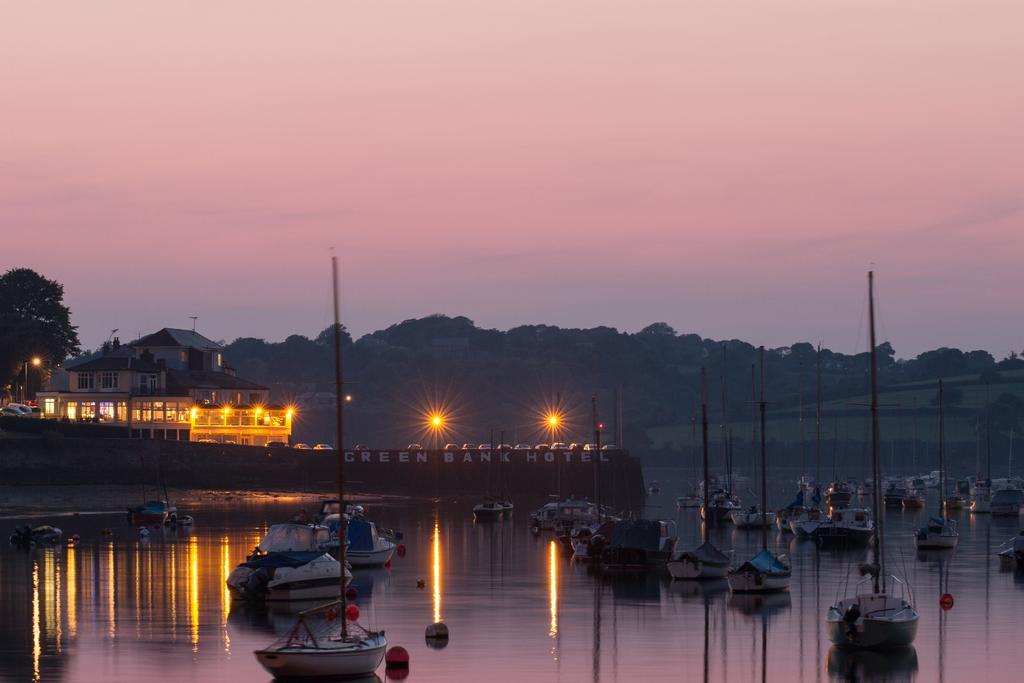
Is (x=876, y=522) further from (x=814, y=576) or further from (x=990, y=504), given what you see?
(x=990, y=504)

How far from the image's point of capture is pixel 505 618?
62.2 metres

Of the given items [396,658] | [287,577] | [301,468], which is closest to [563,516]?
[301,468]

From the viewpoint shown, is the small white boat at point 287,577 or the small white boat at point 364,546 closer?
the small white boat at point 287,577

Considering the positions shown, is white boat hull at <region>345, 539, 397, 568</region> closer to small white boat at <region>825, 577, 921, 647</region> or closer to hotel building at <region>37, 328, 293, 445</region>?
small white boat at <region>825, 577, 921, 647</region>

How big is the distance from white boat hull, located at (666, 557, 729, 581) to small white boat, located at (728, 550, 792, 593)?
4.05m

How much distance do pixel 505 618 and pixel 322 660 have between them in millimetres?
18688

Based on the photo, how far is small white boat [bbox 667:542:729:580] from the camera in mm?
76312

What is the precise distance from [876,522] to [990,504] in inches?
4127

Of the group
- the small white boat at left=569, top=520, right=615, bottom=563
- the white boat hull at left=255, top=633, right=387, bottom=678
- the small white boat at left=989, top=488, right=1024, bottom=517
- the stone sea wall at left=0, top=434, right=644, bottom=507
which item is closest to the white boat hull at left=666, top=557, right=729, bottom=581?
the small white boat at left=569, top=520, right=615, bottom=563

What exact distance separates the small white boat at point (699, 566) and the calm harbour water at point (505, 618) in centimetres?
113

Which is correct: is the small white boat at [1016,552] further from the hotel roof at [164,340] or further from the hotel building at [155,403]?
the hotel roof at [164,340]

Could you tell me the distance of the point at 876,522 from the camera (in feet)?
197

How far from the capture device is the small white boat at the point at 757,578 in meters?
71.3

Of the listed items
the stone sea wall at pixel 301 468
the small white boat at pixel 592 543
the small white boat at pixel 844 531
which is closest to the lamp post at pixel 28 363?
the stone sea wall at pixel 301 468
